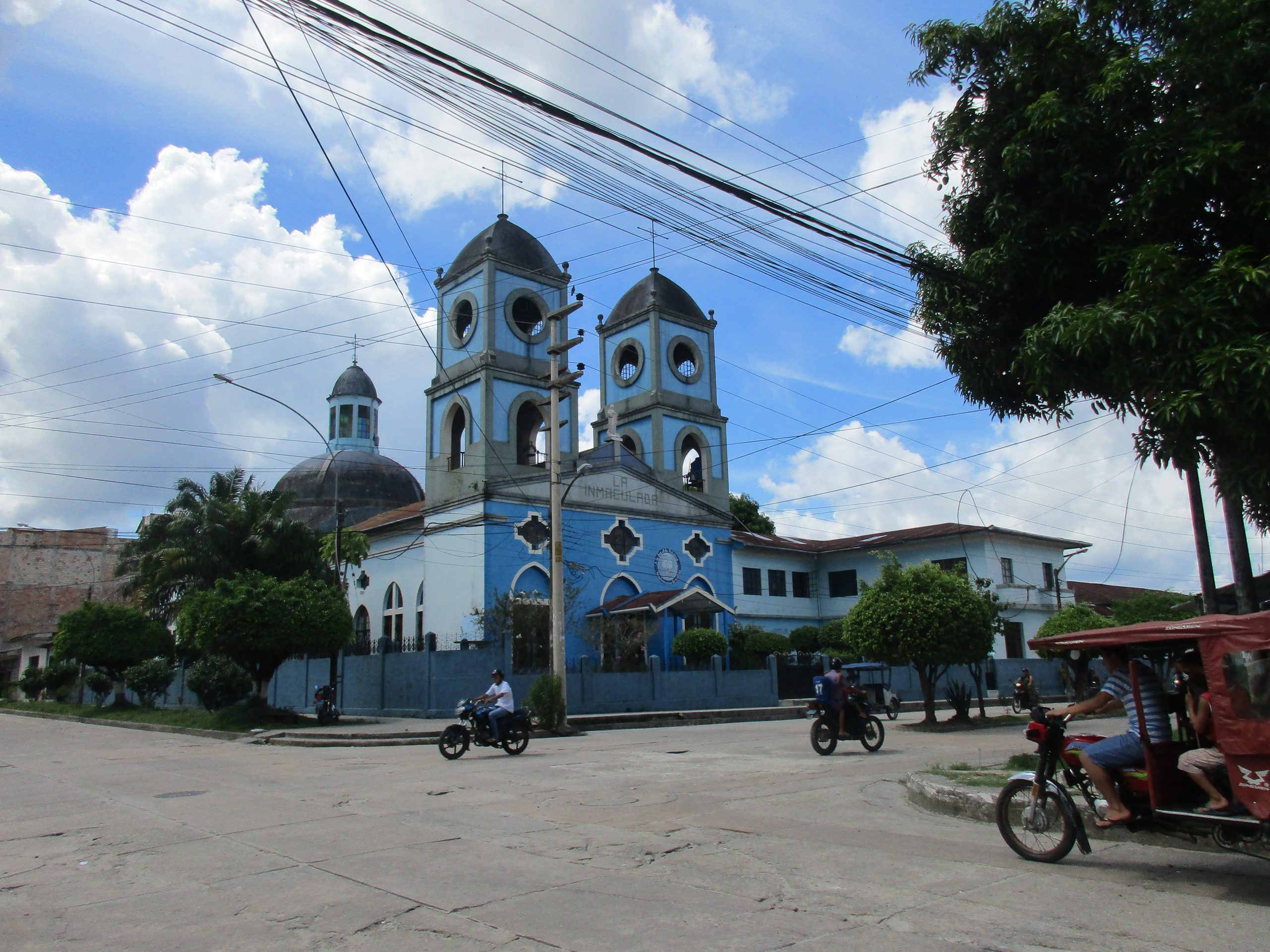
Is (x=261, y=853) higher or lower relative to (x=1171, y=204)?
lower

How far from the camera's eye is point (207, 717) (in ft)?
82.2

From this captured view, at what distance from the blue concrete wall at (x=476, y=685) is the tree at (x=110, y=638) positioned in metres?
5.31

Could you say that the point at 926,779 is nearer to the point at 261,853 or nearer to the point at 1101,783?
the point at 1101,783

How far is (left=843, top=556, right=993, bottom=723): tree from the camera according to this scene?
66.2 ft

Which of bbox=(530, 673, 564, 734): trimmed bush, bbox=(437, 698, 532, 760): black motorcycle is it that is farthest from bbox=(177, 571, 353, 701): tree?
bbox=(437, 698, 532, 760): black motorcycle

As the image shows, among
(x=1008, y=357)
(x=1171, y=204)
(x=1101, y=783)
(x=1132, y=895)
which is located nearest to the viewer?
(x=1132, y=895)

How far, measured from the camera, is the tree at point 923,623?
66.2ft

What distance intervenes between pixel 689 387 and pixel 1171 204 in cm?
3188

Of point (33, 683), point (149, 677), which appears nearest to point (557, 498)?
point (149, 677)

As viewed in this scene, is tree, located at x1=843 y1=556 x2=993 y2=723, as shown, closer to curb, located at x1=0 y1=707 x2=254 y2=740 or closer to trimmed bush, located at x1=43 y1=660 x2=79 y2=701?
curb, located at x1=0 y1=707 x2=254 y2=740

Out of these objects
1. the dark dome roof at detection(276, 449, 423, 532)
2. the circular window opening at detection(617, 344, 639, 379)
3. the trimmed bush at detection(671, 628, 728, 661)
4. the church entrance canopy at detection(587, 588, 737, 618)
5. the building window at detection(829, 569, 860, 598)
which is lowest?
the trimmed bush at detection(671, 628, 728, 661)

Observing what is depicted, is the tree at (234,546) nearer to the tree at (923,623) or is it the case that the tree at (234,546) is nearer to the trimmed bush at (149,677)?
the trimmed bush at (149,677)

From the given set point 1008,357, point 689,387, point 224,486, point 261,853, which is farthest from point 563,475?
point 261,853

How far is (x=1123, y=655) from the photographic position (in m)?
6.46
